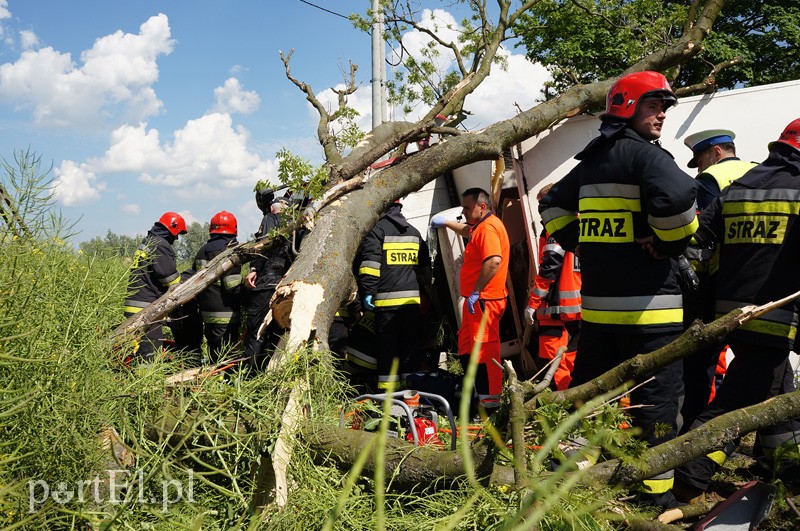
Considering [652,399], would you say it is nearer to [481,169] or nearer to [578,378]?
[578,378]

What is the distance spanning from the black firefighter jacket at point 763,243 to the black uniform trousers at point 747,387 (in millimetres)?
77

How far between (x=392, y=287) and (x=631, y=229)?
8.39ft

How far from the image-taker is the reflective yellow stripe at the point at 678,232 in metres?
2.75

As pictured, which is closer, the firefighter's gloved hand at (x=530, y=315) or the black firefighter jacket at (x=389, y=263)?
the firefighter's gloved hand at (x=530, y=315)

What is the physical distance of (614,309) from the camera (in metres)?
2.93

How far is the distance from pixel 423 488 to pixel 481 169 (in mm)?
4066

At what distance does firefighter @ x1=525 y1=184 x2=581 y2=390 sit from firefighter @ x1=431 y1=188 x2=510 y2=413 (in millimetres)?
314

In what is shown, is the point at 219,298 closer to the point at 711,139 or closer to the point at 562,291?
the point at 562,291

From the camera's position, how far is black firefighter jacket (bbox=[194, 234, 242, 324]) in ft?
19.3

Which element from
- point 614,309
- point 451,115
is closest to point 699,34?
point 451,115

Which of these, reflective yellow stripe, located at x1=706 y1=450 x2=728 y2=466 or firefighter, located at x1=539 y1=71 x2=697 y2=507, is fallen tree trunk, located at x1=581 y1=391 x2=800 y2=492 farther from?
reflective yellow stripe, located at x1=706 y1=450 x2=728 y2=466

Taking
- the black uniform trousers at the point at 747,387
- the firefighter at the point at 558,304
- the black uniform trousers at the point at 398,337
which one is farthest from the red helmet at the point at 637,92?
the black uniform trousers at the point at 398,337

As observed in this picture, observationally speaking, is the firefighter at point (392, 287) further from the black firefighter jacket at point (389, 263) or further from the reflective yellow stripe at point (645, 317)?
the reflective yellow stripe at point (645, 317)

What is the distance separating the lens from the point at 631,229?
2.96 meters
